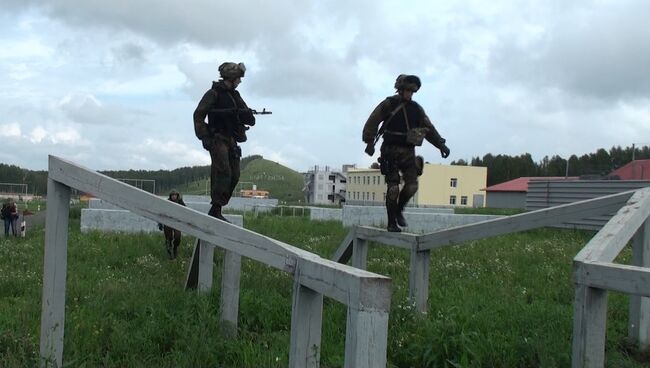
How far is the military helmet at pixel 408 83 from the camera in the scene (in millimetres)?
5891

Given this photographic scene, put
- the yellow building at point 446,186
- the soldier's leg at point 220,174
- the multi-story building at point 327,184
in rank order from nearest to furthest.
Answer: the soldier's leg at point 220,174 < the yellow building at point 446,186 < the multi-story building at point 327,184

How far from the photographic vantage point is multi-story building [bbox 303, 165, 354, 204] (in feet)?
370

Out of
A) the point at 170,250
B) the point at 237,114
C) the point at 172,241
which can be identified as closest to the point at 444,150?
the point at 237,114

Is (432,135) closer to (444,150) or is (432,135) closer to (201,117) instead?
(444,150)

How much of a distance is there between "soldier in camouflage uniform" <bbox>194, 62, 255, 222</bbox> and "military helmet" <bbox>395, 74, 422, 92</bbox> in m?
1.51

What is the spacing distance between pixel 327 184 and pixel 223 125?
107555 millimetres

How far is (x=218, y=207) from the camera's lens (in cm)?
593

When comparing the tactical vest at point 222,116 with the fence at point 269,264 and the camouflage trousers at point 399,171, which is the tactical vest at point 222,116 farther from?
the fence at point 269,264

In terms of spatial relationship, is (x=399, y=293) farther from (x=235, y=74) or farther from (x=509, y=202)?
(x=509, y=202)

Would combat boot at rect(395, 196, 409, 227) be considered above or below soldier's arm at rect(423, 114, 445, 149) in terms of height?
below

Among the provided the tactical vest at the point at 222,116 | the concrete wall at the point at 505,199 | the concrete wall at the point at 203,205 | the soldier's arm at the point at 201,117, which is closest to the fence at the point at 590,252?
the tactical vest at the point at 222,116

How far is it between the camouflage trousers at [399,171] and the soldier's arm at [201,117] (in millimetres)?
1807

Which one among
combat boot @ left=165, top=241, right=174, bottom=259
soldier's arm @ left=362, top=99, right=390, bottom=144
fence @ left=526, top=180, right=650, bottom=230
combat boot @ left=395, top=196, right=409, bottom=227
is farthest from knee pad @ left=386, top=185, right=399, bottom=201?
fence @ left=526, top=180, right=650, bottom=230

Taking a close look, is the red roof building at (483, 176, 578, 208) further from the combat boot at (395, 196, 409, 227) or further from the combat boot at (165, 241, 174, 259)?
the combat boot at (395, 196, 409, 227)
